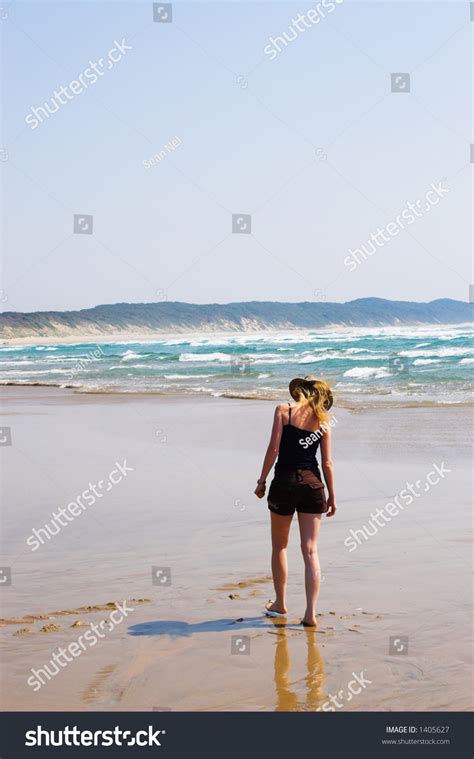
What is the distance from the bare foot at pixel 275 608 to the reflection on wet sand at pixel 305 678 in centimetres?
24

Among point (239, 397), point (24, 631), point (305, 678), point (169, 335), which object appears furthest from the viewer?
point (169, 335)

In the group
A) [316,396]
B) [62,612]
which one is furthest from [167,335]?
[316,396]

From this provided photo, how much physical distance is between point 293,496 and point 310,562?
433 mm

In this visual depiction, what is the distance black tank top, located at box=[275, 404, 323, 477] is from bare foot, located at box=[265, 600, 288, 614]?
2.87ft

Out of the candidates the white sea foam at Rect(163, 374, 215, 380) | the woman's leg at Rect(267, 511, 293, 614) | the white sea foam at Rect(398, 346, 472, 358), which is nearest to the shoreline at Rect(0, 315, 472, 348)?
the white sea foam at Rect(398, 346, 472, 358)

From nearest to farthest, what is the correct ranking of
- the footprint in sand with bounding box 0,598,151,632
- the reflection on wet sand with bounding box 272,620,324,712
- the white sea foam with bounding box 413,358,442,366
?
the reflection on wet sand with bounding box 272,620,324,712 → the footprint in sand with bounding box 0,598,151,632 → the white sea foam with bounding box 413,358,442,366

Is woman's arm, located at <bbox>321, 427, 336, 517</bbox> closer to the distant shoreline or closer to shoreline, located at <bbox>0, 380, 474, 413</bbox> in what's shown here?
shoreline, located at <bbox>0, 380, 474, 413</bbox>

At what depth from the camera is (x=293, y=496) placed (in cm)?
575

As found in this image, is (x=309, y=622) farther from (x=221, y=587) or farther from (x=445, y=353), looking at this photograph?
(x=445, y=353)

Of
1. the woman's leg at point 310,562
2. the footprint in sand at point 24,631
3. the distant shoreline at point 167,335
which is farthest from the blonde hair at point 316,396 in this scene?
the distant shoreline at point 167,335

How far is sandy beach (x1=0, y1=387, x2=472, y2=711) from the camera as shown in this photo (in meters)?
4.61

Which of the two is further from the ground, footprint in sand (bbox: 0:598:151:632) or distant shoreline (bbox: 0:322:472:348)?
distant shoreline (bbox: 0:322:472:348)
